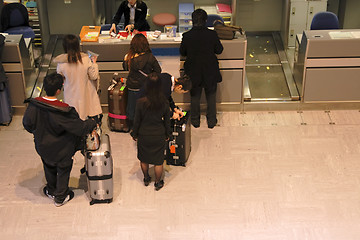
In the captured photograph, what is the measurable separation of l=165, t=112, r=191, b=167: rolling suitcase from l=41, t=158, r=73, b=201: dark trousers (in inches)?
48.6

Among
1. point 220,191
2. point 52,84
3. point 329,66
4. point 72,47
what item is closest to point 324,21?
point 329,66

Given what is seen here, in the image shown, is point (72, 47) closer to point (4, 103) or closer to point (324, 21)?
point (4, 103)

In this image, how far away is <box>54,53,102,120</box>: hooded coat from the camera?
6.25 meters

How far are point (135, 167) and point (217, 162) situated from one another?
3.14 feet

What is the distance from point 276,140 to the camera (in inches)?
269

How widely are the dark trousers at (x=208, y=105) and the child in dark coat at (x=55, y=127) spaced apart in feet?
6.60

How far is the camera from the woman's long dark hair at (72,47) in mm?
5949

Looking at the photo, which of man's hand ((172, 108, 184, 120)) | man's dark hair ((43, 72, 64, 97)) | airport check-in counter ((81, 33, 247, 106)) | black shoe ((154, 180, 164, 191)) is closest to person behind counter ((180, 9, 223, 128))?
airport check-in counter ((81, 33, 247, 106))

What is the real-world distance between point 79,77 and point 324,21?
361cm

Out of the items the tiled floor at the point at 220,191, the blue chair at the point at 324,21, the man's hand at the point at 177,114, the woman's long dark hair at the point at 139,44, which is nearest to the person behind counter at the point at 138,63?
the woman's long dark hair at the point at 139,44

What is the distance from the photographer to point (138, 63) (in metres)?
6.18

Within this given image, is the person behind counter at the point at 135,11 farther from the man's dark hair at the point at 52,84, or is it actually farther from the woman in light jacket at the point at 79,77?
the man's dark hair at the point at 52,84

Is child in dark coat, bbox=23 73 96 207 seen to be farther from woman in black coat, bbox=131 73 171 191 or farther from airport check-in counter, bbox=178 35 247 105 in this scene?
airport check-in counter, bbox=178 35 247 105

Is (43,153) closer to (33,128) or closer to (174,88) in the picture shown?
(33,128)
